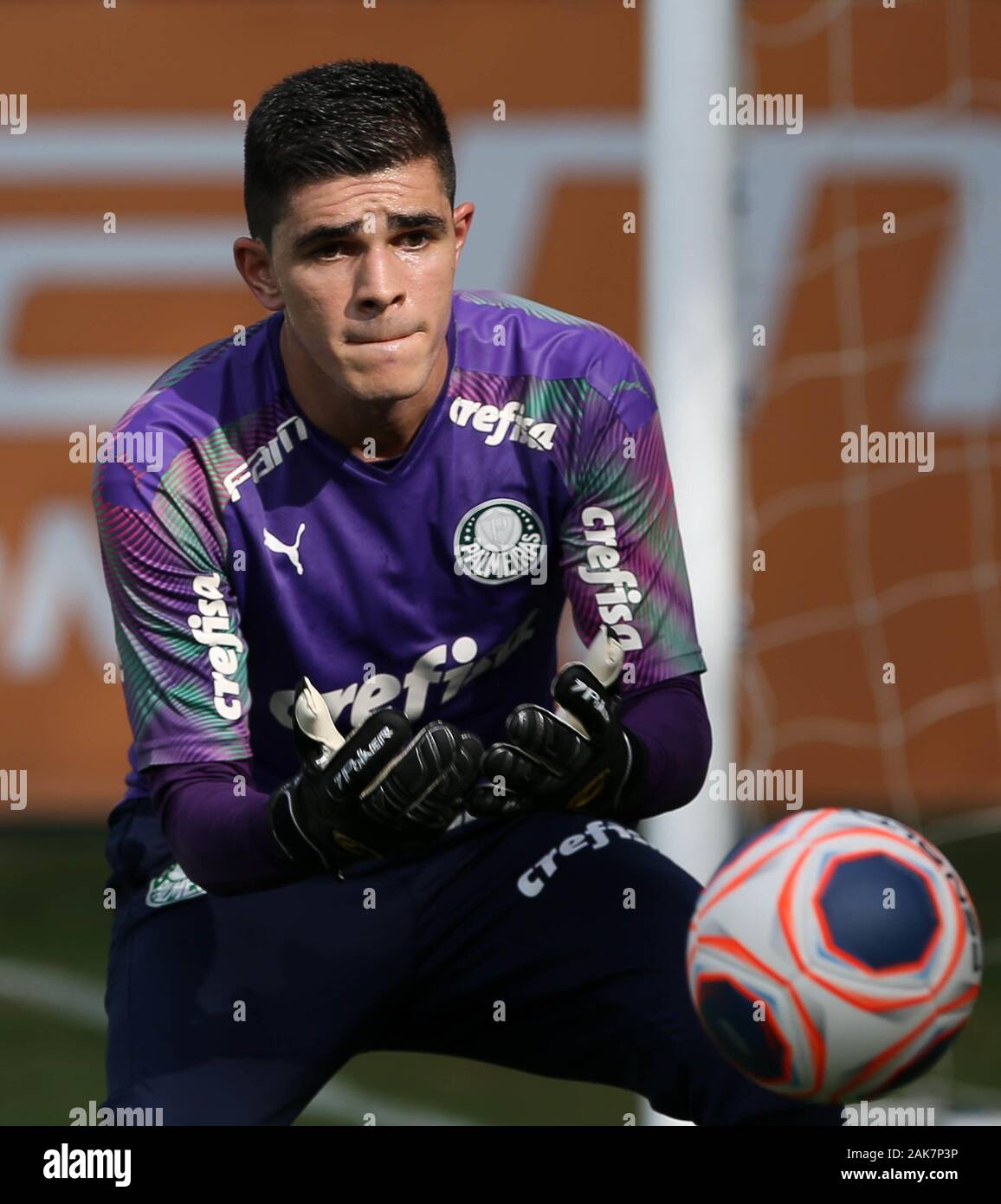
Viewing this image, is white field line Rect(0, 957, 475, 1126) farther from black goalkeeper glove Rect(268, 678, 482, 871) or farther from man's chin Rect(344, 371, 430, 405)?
man's chin Rect(344, 371, 430, 405)

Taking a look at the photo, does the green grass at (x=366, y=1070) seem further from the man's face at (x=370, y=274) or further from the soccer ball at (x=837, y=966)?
the man's face at (x=370, y=274)

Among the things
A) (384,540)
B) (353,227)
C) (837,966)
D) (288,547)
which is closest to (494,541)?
(384,540)

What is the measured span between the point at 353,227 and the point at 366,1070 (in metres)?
2.64

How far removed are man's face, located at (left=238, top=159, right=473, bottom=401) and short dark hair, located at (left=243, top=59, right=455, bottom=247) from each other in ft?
0.08

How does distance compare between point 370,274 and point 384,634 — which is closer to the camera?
point 370,274

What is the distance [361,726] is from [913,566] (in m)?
4.72

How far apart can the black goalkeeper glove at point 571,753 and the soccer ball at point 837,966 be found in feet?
0.79

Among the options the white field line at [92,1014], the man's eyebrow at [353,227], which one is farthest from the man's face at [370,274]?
the white field line at [92,1014]

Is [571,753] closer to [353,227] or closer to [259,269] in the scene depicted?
[353,227]

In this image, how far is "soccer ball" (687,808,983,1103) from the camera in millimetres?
2643

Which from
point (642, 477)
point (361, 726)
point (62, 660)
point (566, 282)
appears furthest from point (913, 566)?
point (361, 726)

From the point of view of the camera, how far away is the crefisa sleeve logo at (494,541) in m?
Answer: 3.02

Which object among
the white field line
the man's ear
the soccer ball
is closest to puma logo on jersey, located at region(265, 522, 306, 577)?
the man's ear

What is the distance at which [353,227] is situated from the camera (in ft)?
9.12
